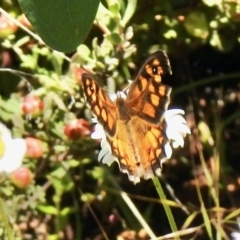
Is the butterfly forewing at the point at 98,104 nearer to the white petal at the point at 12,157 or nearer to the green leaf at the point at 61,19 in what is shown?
the white petal at the point at 12,157

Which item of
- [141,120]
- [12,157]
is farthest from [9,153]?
[141,120]

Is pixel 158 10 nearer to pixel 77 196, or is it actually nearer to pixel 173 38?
pixel 173 38

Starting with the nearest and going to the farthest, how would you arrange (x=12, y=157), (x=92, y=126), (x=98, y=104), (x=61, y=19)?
(x=61, y=19) → (x=98, y=104) → (x=12, y=157) → (x=92, y=126)

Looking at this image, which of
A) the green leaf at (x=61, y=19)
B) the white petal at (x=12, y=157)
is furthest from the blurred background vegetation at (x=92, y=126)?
the green leaf at (x=61, y=19)

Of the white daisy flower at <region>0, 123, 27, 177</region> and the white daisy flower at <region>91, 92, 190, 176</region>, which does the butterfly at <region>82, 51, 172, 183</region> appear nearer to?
the white daisy flower at <region>91, 92, 190, 176</region>

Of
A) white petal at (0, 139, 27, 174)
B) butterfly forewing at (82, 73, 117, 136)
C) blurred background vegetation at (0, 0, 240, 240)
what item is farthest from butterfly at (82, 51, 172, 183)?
blurred background vegetation at (0, 0, 240, 240)

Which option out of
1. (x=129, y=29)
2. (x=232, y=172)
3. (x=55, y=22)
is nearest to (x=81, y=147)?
(x=129, y=29)

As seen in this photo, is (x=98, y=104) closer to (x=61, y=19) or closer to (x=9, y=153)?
(x=9, y=153)
